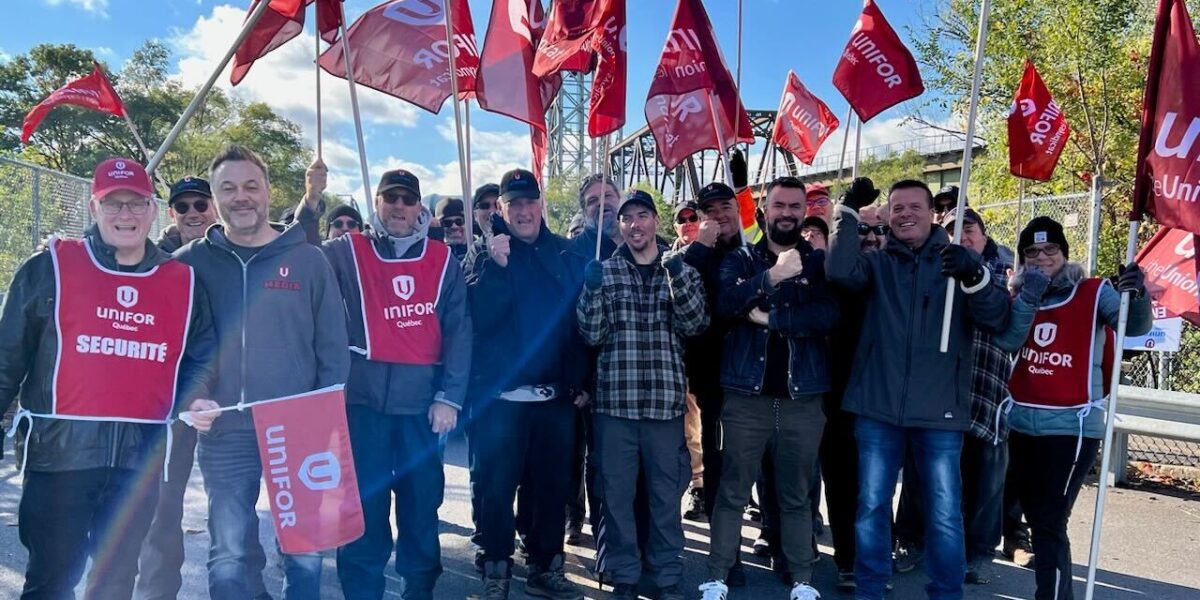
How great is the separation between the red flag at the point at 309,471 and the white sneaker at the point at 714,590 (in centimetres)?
181

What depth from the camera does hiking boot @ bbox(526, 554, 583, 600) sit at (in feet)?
13.5

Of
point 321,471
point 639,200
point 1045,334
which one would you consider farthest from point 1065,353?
point 321,471

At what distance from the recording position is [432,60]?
526 centimetres

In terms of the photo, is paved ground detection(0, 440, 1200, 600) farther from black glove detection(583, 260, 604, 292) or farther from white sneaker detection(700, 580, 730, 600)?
black glove detection(583, 260, 604, 292)

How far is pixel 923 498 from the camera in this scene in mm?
3887

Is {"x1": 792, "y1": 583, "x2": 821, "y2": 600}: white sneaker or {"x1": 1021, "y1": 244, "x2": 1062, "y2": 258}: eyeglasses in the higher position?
{"x1": 1021, "y1": 244, "x2": 1062, "y2": 258}: eyeglasses

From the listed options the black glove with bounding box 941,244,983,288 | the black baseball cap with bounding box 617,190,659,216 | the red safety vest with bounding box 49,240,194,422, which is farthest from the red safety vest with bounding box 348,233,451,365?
the black glove with bounding box 941,244,983,288

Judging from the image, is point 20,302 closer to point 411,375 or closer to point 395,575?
point 411,375

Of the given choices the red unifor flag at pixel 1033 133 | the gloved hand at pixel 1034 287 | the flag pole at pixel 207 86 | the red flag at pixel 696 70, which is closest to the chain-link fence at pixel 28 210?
the flag pole at pixel 207 86

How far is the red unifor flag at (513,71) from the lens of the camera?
4844 mm

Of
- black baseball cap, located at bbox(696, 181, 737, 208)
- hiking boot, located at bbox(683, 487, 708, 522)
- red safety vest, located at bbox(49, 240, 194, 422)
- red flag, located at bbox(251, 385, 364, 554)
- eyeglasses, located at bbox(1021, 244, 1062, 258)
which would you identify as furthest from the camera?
hiking boot, located at bbox(683, 487, 708, 522)

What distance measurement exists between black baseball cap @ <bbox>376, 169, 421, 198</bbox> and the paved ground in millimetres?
2154

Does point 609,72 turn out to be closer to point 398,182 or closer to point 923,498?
point 398,182

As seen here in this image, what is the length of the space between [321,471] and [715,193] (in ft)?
8.81
